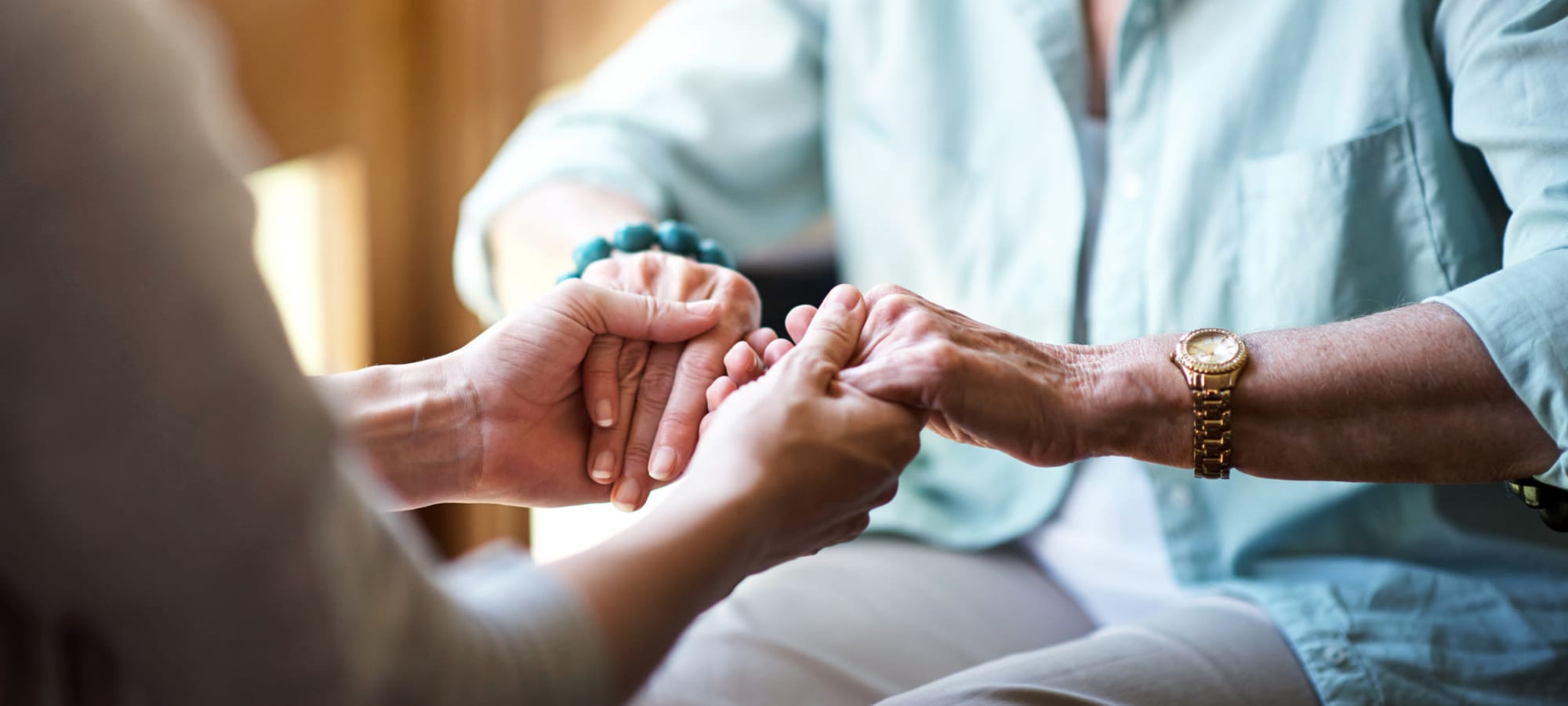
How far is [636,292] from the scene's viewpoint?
3.46 ft

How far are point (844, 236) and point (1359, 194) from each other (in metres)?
0.54

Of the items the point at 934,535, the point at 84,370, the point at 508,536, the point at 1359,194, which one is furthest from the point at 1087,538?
the point at 508,536

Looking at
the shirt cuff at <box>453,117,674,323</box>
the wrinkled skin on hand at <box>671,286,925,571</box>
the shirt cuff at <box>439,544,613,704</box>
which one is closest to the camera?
the shirt cuff at <box>439,544,613,704</box>

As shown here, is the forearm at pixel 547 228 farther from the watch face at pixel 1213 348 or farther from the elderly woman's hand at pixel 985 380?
the watch face at pixel 1213 348

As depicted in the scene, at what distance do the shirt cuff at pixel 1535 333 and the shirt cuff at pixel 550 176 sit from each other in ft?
2.58

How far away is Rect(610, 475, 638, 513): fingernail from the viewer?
0.98 metres

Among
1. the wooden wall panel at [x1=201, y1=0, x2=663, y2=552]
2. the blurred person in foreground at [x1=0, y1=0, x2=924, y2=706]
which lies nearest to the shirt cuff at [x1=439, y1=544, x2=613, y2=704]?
the blurred person in foreground at [x1=0, y1=0, x2=924, y2=706]

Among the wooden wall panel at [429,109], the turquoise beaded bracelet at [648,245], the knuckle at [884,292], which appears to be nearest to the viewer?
the knuckle at [884,292]

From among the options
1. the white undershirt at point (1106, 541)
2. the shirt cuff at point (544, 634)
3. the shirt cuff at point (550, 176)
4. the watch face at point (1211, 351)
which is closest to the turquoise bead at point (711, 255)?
the shirt cuff at point (550, 176)

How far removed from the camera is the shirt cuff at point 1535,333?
2.48ft

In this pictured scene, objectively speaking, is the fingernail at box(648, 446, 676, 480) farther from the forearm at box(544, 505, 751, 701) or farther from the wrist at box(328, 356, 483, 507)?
the forearm at box(544, 505, 751, 701)

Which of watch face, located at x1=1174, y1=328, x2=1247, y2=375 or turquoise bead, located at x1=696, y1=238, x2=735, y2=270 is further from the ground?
watch face, located at x1=1174, y1=328, x2=1247, y2=375

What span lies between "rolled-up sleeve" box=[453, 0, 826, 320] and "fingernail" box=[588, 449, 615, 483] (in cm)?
37

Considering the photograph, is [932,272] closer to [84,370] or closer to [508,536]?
[84,370]
